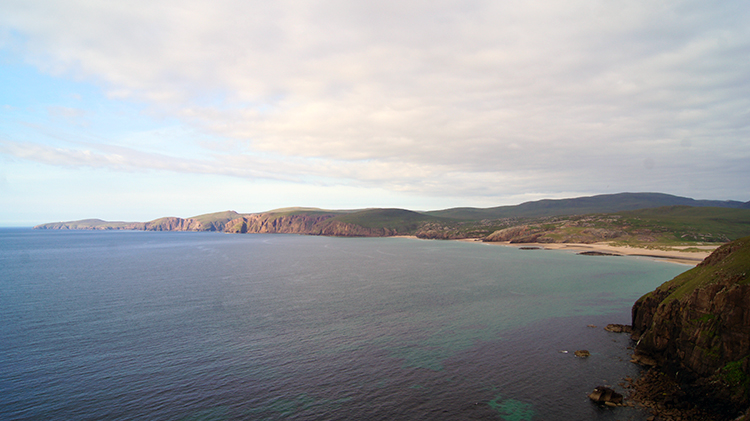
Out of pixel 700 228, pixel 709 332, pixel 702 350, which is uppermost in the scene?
pixel 700 228

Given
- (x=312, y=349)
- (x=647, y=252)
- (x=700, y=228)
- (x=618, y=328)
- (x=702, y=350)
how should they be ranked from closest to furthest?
1. (x=702, y=350)
2. (x=312, y=349)
3. (x=618, y=328)
4. (x=647, y=252)
5. (x=700, y=228)

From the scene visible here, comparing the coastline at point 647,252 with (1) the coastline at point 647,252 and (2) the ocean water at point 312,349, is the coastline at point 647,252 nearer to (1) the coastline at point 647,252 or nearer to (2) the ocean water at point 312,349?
(1) the coastline at point 647,252

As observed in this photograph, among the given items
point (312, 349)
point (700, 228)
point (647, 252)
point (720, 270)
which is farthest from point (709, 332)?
point (700, 228)

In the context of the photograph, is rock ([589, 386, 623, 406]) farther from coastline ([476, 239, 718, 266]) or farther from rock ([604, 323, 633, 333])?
coastline ([476, 239, 718, 266])

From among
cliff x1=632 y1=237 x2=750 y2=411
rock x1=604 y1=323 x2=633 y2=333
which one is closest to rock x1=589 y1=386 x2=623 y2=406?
cliff x1=632 y1=237 x2=750 y2=411

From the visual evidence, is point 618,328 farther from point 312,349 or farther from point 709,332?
point 312,349

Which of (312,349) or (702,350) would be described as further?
(312,349)

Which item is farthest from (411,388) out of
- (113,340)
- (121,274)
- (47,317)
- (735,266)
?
(121,274)
